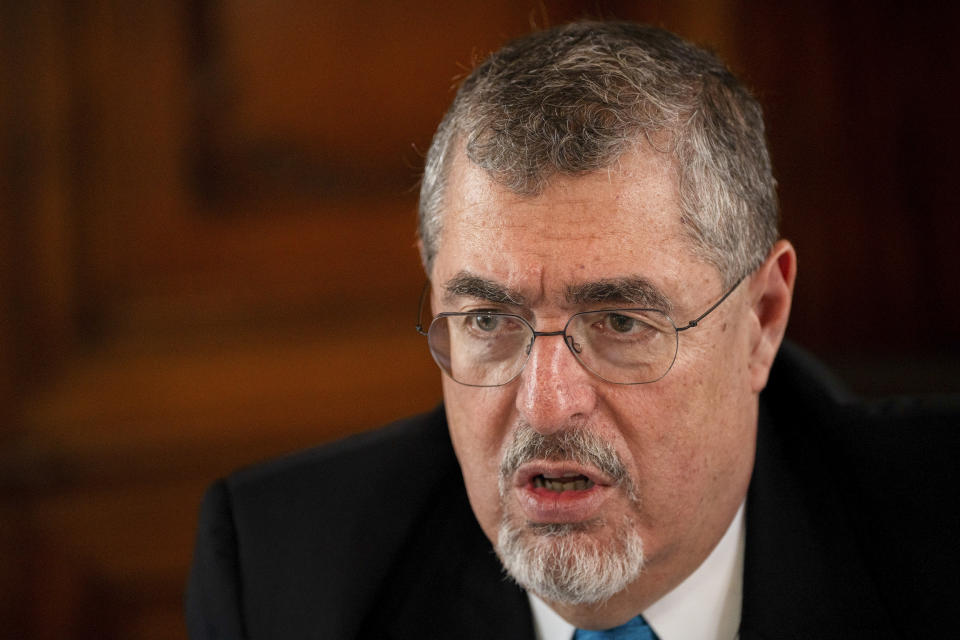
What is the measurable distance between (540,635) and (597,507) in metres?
0.44

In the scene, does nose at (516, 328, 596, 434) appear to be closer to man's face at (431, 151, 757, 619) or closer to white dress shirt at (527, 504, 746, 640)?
man's face at (431, 151, 757, 619)

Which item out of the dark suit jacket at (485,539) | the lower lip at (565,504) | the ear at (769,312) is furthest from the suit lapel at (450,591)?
the ear at (769,312)

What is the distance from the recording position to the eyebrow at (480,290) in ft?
5.17

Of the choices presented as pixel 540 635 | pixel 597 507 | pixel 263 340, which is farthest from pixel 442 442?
pixel 263 340

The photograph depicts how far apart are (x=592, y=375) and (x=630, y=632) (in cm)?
50

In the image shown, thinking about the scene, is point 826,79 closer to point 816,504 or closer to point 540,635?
point 816,504

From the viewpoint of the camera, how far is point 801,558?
1828 mm

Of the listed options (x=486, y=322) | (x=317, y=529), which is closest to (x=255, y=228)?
(x=317, y=529)

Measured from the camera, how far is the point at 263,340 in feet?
10.7

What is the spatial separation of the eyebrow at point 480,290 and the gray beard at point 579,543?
200 mm

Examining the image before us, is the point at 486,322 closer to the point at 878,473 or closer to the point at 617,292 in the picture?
the point at 617,292

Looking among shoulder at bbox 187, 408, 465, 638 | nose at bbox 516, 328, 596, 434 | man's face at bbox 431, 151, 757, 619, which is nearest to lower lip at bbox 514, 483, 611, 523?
man's face at bbox 431, 151, 757, 619

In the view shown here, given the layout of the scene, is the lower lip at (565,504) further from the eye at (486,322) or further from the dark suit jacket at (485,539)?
the dark suit jacket at (485,539)

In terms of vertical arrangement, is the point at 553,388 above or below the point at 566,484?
above
